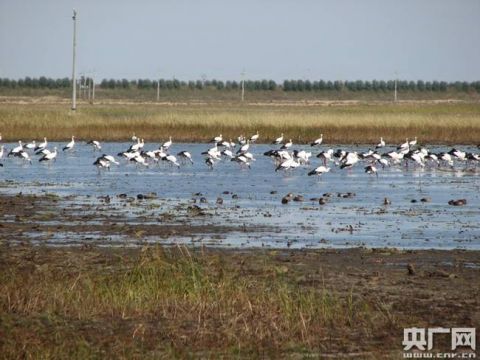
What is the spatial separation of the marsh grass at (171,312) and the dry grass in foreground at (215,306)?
0.04 feet

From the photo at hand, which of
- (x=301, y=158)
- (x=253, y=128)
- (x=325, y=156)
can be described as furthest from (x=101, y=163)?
(x=253, y=128)

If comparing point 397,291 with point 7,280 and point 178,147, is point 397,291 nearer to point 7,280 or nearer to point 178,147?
point 7,280

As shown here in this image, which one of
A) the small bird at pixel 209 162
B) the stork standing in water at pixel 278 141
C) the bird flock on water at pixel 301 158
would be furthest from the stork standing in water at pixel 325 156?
the stork standing in water at pixel 278 141

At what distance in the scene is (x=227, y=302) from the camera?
11.9 m

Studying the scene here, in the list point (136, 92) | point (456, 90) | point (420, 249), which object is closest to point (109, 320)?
point (420, 249)

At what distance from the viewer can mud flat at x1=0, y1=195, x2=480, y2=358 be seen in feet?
34.7

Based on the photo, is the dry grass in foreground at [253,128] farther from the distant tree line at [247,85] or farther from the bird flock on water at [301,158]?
the distant tree line at [247,85]

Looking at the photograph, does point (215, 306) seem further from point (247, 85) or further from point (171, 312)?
point (247, 85)

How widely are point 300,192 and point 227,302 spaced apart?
50.4 ft

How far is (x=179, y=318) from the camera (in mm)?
11609

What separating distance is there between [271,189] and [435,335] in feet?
56.7

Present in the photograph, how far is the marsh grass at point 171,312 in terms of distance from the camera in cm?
1054

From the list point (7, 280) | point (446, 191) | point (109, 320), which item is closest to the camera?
point (109, 320)

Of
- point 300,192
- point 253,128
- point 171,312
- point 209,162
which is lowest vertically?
point 209,162
